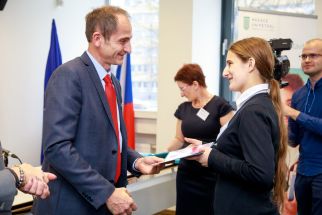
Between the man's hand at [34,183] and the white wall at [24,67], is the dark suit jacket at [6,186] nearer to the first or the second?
the man's hand at [34,183]

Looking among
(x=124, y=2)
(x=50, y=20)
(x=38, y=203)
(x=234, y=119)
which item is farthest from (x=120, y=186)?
(x=124, y=2)

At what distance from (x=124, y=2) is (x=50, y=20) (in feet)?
3.56

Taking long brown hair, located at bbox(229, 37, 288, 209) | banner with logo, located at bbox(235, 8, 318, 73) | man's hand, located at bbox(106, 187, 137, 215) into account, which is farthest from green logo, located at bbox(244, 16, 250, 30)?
man's hand, located at bbox(106, 187, 137, 215)

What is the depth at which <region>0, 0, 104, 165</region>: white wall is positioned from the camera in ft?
12.7

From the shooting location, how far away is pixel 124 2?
16.3 ft

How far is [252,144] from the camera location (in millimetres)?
1564

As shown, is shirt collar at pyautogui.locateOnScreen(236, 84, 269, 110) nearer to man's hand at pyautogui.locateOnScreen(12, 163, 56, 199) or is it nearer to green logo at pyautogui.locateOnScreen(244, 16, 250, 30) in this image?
man's hand at pyautogui.locateOnScreen(12, 163, 56, 199)

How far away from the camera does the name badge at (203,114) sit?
2.82 metres

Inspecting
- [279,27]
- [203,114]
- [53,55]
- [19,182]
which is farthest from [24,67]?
[19,182]

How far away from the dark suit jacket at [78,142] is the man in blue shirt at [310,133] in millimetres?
1452

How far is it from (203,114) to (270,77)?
44.3 inches

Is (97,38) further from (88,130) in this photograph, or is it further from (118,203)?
(118,203)

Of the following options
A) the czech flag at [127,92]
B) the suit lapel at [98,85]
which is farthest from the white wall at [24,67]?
the suit lapel at [98,85]

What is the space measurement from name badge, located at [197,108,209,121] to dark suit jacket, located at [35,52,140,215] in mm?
1386
